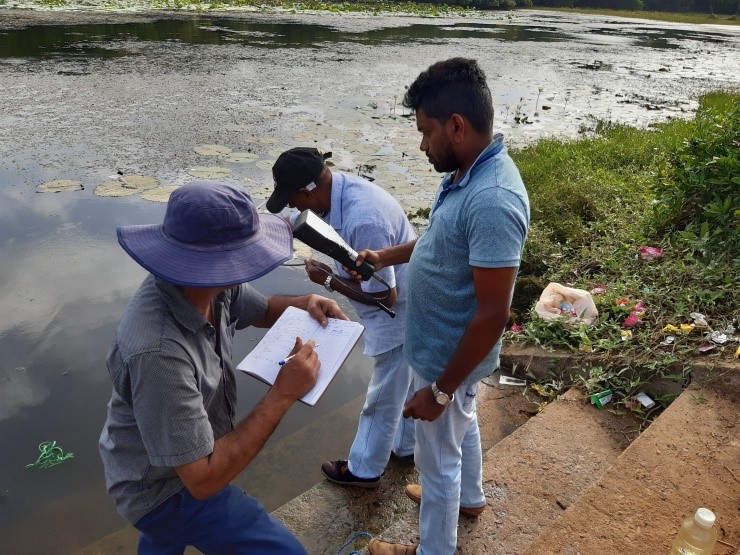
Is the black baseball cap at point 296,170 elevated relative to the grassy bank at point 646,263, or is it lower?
elevated

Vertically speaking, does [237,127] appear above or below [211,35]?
below

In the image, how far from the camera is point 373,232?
2.37 meters

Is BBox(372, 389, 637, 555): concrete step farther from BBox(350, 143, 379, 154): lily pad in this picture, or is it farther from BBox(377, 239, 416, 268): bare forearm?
BBox(350, 143, 379, 154): lily pad

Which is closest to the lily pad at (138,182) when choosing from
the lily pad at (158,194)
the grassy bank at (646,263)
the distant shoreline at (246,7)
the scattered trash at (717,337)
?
the lily pad at (158,194)

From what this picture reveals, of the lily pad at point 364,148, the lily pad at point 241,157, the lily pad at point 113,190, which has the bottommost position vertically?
the lily pad at point 113,190

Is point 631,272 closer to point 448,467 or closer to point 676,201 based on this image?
point 676,201

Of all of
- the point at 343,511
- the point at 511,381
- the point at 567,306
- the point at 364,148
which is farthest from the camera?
the point at 364,148

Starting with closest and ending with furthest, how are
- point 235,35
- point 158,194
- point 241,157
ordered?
point 158,194, point 241,157, point 235,35

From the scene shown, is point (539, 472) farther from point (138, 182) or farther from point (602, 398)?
point (138, 182)

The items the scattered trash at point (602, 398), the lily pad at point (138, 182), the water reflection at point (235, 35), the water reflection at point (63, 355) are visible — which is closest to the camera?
the water reflection at point (63, 355)

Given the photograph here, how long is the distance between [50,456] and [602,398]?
3175 millimetres

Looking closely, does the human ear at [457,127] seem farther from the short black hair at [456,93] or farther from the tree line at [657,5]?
the tree line at [657,5]

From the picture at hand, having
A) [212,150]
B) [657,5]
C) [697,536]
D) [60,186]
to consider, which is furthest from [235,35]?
[657,5]

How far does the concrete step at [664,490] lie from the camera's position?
2018 mm
